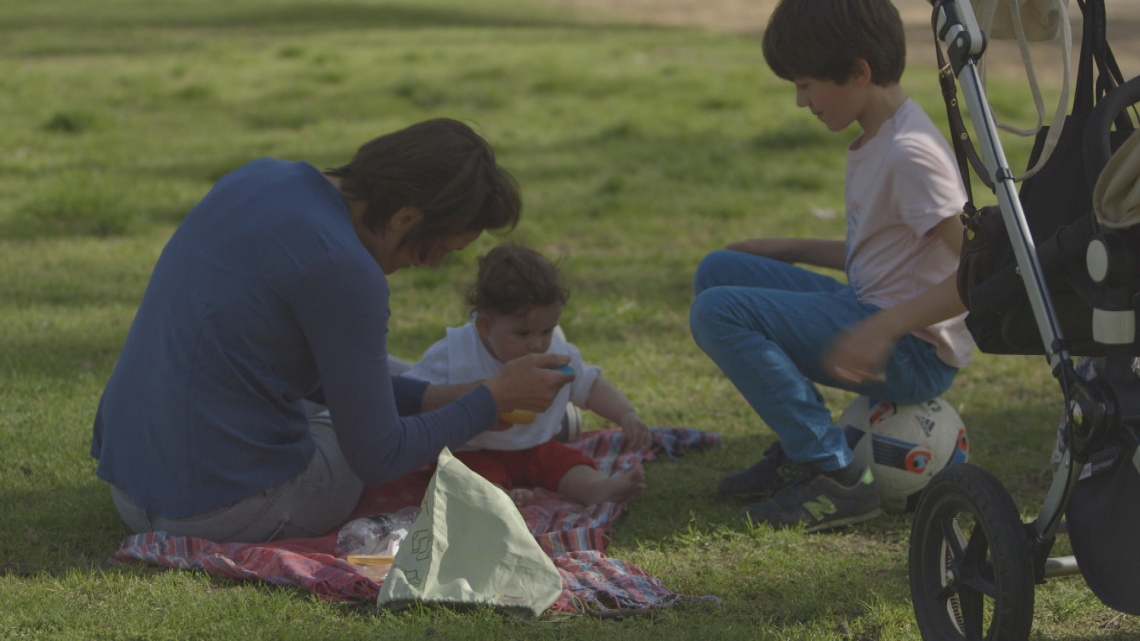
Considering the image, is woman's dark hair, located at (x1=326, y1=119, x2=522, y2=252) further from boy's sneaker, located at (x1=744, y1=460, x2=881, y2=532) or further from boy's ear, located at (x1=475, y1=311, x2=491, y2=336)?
boy's sneaker, located at (x1=744, y1=460, x2=881, y2=532)

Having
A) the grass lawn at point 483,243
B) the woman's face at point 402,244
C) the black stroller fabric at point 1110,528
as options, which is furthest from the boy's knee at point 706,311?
the black stroller fabric at point 1110,528

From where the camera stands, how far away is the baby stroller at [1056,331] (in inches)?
90.0

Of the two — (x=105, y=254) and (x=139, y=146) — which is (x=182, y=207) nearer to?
(x=105, y=254)

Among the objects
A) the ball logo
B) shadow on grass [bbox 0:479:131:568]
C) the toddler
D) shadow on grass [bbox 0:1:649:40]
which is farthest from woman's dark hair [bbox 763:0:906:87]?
shadow on grass [bbox 0:1:649:40]

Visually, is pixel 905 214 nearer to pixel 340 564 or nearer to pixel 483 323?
pixel 483 323

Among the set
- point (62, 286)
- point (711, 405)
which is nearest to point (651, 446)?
point (711, 405)

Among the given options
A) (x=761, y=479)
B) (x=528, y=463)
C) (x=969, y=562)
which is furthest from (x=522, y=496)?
(x=969, y=562)

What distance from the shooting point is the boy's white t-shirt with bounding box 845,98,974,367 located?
3.52 meters

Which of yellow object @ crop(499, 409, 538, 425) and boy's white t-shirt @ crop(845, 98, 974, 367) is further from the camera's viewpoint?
yellow object @ crop(499, 409, 538, 425)

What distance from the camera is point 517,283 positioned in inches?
153

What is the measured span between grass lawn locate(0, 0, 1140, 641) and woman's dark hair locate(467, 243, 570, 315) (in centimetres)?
64

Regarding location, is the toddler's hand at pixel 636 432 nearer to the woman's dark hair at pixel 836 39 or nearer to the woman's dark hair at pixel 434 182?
the woman's dark hair at pixel 434 182

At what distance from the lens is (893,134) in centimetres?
363

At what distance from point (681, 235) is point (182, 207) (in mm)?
3148
